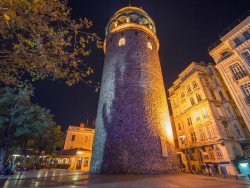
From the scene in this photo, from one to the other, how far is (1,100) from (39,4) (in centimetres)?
1570

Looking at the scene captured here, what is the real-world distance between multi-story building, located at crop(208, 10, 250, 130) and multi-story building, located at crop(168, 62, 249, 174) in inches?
147

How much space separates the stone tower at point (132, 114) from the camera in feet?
36.6

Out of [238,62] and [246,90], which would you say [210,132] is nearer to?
[246,90]

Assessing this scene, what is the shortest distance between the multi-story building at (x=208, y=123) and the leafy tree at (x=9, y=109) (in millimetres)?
19032

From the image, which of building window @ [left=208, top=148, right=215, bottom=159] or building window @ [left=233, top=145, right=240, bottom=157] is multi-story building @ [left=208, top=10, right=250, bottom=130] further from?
building window @ [left=208, top=148, right=215, bottom=159]

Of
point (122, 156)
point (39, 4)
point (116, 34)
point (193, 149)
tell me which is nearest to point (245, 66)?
point (193, 149)

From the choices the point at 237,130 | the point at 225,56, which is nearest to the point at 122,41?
the point at 225,56

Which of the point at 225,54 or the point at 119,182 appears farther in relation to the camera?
the point at 225,54

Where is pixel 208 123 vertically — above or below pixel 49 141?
above

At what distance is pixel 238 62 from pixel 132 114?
1677 centimetres

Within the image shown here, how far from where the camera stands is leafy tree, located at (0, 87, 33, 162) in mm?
14922

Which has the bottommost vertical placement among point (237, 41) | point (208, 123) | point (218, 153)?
point (218, 153)

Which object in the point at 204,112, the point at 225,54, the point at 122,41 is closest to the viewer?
the point at 122,41

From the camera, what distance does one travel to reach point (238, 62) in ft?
61.5
